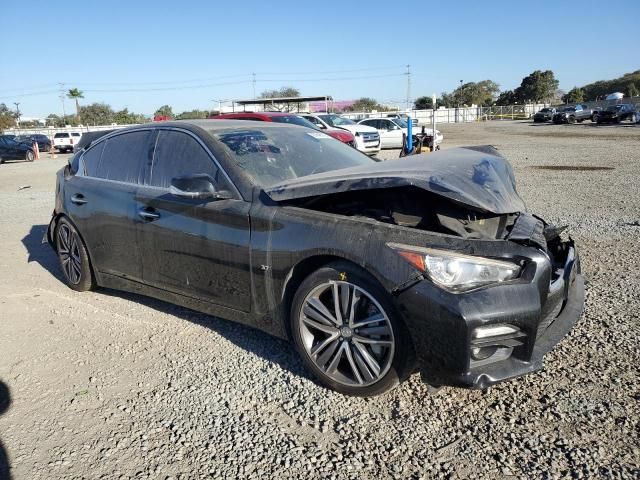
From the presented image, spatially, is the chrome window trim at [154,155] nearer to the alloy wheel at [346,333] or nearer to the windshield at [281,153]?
the windshield at [281,153]

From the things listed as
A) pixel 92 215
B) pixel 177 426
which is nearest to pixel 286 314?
pixel 177 426

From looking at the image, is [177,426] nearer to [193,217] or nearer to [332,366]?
[332,366]

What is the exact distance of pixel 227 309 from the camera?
3.43 metres

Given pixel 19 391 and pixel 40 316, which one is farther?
pixel 40 316

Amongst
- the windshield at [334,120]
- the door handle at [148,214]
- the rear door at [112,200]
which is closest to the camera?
the door handle at [148,214]

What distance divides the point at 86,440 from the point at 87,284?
2.43 metres

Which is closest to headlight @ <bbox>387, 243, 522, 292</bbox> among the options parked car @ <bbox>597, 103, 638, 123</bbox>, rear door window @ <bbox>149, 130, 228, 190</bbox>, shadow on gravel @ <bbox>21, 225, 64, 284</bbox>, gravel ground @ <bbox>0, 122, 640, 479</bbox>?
gravel ground @ <bbox>0, 122, 640, 479</bbox>

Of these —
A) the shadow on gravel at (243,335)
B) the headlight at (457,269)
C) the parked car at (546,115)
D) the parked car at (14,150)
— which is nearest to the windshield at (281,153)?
the shadow on gravel at (243,335)

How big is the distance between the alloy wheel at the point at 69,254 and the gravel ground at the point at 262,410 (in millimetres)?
504

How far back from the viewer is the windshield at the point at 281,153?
3.55 m

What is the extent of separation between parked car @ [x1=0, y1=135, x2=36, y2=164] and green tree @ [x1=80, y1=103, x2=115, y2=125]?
221 feet

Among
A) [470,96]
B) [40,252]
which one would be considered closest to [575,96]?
[470,96]

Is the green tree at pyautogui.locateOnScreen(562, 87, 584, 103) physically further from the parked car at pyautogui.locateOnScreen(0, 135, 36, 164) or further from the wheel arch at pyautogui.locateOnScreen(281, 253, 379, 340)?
the wheel arch at pyautogui.locateOnScreen(281, 253, 379, 340)

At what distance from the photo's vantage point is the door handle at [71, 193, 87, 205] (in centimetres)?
A: 455
